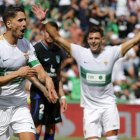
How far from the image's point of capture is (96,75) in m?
10.9

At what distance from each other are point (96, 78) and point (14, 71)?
7.24ft

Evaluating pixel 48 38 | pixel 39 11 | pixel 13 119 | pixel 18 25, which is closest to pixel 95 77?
pixel 48 38

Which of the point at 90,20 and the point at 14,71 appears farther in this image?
the point at 90,20

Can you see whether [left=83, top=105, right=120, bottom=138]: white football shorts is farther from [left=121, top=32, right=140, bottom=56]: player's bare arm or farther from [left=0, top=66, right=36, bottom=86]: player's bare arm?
[left=0, top=66, right=36, bottom=86]: player's bare arm

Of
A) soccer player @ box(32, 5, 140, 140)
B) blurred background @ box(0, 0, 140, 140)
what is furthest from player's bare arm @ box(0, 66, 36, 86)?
blurred background @ box(0, 0, 140, 140)

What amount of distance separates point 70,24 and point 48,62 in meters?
8.54

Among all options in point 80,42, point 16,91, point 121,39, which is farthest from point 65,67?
point 16,91

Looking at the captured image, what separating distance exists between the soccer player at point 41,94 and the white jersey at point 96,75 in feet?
3.39

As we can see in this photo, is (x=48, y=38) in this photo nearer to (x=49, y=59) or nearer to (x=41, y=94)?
(x=49, y=59)

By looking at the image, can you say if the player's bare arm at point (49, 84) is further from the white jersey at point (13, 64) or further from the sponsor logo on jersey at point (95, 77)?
the sponsor logo on jersey at point (95, 77)

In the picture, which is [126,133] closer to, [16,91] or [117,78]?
[117,78]

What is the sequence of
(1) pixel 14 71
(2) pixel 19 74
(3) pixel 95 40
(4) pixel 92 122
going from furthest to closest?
1. (4) pixel 92 122
2. (3) pixel 95 40
3. (1) pixel 14 71
4. (2) pixel 19 74

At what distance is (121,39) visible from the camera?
792 inches

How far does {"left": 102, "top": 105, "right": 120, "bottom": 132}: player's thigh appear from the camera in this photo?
1090 centimetres
